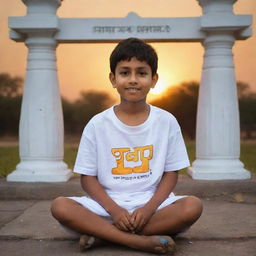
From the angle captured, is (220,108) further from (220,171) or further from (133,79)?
(133,79)

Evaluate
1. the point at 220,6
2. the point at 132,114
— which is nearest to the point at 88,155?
the point at 132,114

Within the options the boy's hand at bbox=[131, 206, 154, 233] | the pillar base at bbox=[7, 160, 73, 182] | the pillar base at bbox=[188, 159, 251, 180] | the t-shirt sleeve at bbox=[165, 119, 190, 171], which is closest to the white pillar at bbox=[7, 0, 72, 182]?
the pillar base at bbox=[7, 160, 73, 182]

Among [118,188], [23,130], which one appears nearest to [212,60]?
[23,130]

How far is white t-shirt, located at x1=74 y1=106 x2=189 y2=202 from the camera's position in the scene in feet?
8.18

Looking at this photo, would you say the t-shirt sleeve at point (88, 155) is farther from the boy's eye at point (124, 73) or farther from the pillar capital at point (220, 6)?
the pillar capital at point (220, 6)

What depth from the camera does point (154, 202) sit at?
7.93 ft

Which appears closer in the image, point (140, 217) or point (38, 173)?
point (140, 217)

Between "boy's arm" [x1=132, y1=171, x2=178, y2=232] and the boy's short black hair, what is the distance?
2.04 feet

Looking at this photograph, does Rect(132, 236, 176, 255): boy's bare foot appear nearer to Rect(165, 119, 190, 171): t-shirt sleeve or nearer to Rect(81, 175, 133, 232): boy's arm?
Rect(81, 175, 133, 232): boy's arm

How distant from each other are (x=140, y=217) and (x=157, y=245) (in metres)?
0.16

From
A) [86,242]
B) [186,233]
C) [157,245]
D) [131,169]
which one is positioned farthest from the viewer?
[186,233]

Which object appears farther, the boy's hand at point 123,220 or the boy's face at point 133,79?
the boy's face at point 133,79

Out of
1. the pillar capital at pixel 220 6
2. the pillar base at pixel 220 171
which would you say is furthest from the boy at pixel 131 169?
the pillar capital at pixel 220 6

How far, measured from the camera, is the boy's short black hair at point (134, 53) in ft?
7.93
